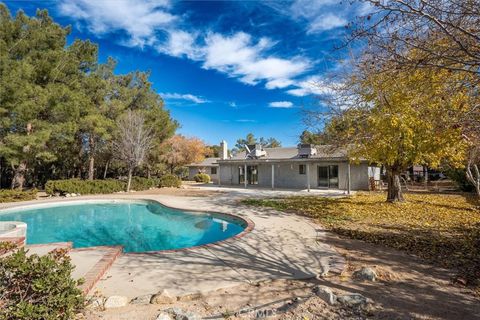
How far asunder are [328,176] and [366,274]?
62.3ft

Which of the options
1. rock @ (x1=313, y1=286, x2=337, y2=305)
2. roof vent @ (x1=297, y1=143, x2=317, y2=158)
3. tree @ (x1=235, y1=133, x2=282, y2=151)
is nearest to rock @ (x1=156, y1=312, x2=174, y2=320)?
rock @ (x1=313, y1=286, x2=337, y2=305)

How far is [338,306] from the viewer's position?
3.85 m

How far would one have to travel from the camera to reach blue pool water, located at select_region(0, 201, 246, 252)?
30.9 ft

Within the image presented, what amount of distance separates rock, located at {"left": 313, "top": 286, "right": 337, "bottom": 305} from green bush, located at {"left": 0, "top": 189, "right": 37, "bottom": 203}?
745 inches

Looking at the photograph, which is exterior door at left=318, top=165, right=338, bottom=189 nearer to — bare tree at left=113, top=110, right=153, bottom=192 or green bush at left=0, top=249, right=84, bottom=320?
bare tree at left=113, top=110, right=153, bottom=192

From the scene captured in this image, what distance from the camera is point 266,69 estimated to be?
17.7 metres

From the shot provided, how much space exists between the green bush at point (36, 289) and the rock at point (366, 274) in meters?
4.41

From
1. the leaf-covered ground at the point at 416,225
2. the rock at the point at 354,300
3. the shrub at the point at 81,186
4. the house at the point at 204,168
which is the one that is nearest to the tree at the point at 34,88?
the shrub at the point at 81,186

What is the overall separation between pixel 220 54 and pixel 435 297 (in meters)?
15.1

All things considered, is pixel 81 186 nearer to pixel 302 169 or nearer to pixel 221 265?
pixel 302 169

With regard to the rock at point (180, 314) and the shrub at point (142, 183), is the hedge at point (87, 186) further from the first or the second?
the rock at point (180, 314)

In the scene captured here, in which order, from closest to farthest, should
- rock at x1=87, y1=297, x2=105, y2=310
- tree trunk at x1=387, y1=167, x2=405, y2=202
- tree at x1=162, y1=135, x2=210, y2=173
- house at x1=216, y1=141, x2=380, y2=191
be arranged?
rock at x1=87, y1=297, x2=105, y2=310
tree trunk at x1=387, y1=167, x2=405, y2=202
house at x1=216, y1=141, x2=380, y2=191
tree at x1=162, y1=135, x2=210, y2=173

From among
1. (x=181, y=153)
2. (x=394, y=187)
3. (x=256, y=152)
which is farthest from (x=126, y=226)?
(x=181, y=153)

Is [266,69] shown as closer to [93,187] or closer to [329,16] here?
[329,16]
